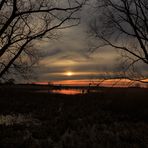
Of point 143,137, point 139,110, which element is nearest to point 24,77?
point 143,137

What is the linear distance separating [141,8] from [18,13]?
7.57 m

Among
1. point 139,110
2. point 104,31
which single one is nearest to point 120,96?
point 139,110

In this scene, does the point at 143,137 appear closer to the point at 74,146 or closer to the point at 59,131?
the point at 74,146

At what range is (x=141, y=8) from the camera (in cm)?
1447

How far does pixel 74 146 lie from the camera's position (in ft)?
33.4

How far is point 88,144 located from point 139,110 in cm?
1198

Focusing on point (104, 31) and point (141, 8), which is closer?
point (141, 8)

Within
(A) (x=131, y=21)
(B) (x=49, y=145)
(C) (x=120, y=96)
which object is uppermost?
(A) (x=131, y=21)

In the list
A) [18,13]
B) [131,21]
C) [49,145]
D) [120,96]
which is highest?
[131,21]

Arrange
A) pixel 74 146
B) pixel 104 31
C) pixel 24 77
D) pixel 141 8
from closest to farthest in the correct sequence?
1. pixel 74 146
2. pixel 24 77
3. pixel 141 8
4. pixel 104 31

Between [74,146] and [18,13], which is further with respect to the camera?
[74,146]

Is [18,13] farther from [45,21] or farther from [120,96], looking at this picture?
[120,96]

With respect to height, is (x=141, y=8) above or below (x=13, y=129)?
above

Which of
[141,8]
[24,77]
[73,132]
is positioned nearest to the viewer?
[24,77]
